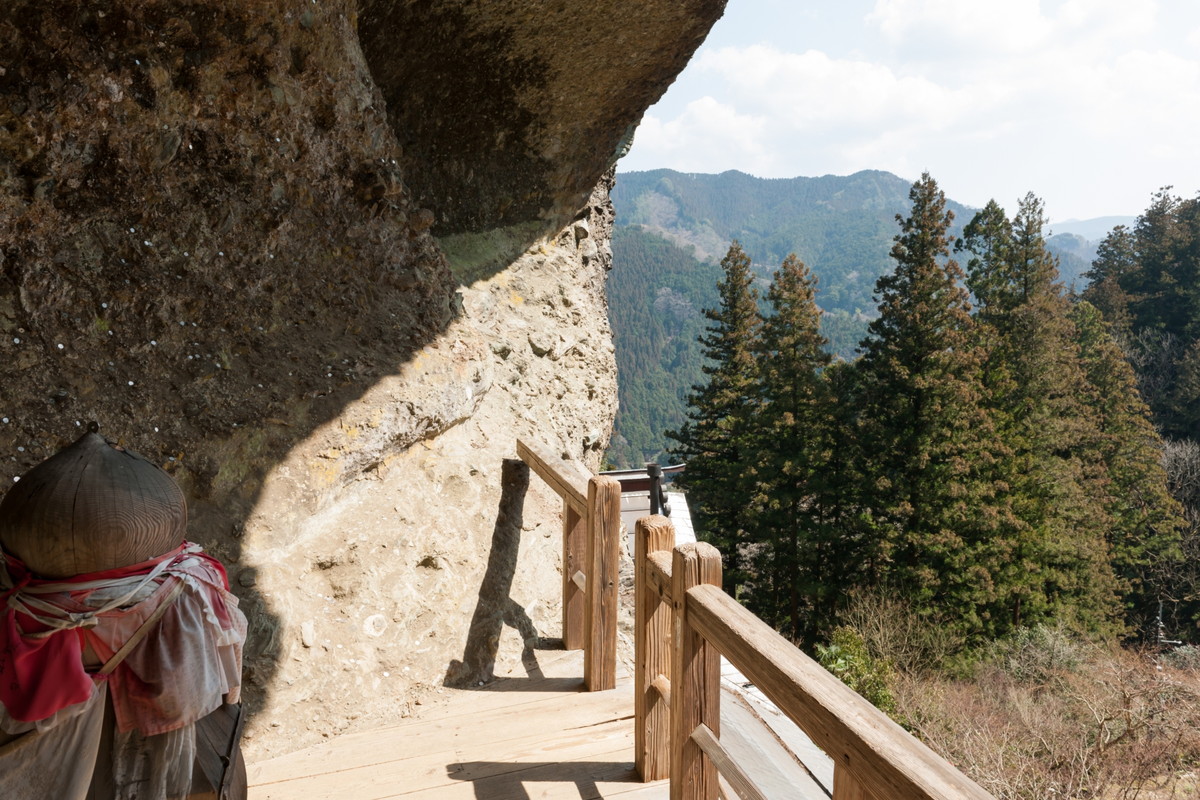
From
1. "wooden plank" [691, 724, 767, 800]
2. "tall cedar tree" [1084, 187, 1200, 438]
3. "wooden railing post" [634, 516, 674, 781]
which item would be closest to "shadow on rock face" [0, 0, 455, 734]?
"wooden railing post" [634, 516, 674, 781]

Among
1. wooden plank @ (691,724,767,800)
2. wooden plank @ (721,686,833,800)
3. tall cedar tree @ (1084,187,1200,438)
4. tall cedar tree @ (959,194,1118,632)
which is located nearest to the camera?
wooden plank @ (691,724,767,800)

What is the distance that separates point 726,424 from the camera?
28.4 metres

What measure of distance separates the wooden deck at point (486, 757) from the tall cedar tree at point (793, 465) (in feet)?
71.2

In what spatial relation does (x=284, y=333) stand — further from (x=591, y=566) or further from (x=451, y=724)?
(x=451, y=724)

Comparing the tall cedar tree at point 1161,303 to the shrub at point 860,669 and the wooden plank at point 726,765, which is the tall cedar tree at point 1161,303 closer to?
the shrub at point 860,669

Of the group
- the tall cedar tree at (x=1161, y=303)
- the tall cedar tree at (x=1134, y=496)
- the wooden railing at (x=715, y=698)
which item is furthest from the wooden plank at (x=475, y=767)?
the tall cedar tree at (x=1161, y=303)

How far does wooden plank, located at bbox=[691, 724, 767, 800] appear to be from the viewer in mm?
2254

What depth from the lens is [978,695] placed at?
739 inches

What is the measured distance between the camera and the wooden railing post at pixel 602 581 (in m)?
3.70

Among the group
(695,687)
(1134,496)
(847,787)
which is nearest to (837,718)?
(847,787)

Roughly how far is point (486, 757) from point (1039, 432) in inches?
961

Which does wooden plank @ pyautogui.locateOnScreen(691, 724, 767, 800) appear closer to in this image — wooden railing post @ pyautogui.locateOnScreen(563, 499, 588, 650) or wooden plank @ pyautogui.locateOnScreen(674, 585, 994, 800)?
wooden plank @ pyautogui.locateOnScreen(674, 585, 994, 800)

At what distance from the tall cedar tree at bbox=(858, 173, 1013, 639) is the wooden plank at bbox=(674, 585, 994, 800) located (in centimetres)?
2022

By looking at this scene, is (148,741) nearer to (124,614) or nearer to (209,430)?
(124,614)
